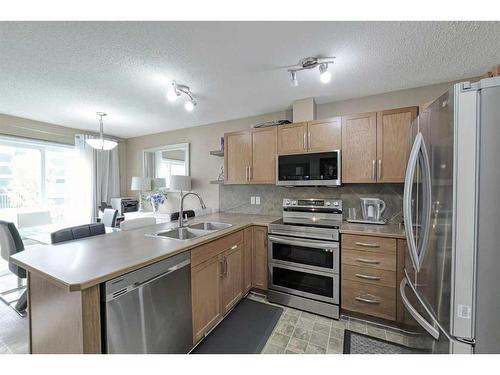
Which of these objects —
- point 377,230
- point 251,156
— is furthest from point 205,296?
point 251,156

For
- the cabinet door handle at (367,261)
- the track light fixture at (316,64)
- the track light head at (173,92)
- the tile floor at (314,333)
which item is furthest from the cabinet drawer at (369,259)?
the track light head at (173,92)

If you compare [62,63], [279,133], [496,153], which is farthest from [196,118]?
[496,153]

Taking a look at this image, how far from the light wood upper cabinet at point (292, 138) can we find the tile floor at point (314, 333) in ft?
5.86

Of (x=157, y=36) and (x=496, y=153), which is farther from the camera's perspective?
(x=157, y=36)

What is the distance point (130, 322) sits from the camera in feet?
3.66

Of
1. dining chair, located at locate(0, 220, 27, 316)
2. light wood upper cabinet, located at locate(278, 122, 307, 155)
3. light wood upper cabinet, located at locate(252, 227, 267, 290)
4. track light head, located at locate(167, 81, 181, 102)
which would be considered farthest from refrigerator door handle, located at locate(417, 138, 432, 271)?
dining chair, located at locate(0, 220, 27, 316)

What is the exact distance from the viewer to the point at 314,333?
1797mm

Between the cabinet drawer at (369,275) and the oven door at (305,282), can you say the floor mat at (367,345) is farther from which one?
the cabinet drawer at (369,275)

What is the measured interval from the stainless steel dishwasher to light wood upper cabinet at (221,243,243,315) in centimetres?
46

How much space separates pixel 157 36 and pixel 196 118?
1858 mm

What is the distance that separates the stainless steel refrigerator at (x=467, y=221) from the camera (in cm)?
88

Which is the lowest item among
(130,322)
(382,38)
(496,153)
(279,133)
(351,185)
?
(130,322)

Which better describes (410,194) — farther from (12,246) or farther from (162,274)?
(12,246)
